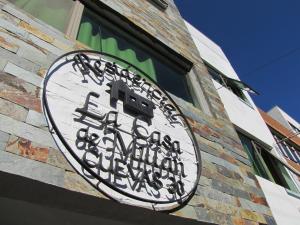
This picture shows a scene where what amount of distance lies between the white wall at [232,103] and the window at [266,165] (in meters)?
0.32

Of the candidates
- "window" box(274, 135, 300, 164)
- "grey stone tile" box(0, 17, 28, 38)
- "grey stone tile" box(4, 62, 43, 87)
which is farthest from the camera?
"window" box(274, 135, 300, 164)

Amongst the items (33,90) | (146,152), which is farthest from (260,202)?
(33,90)

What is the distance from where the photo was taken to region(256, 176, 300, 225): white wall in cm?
632

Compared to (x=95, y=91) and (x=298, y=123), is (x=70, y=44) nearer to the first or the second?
(x=95, y=91)

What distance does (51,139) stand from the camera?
2.12 meters

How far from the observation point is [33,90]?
7.41 ft

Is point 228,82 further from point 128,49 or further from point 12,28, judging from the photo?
point 12,28

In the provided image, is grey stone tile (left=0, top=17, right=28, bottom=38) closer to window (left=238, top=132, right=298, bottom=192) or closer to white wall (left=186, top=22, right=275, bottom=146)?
window (left=238, top=132, right=298, bottom=192)

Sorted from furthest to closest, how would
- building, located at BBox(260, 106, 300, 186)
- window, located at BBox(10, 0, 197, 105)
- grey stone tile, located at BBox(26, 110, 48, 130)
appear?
building, located at BBox(260, 106, 300, 186) < window, located at BBox(10, 0, 197, 105) < grey stone tile, located at BBox(26, 110, 48, 130)

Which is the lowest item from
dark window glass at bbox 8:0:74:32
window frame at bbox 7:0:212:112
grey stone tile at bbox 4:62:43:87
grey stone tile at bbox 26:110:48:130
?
grey stone tile at bbox 26:110:48:130

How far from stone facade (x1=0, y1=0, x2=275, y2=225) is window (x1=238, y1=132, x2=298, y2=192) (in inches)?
125

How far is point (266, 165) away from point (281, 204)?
63.5 inches

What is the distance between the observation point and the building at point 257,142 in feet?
22.0

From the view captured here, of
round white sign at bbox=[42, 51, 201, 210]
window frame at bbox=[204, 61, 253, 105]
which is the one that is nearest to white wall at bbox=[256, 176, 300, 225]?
window frame at bbox=[204, 61, 253, 105]
